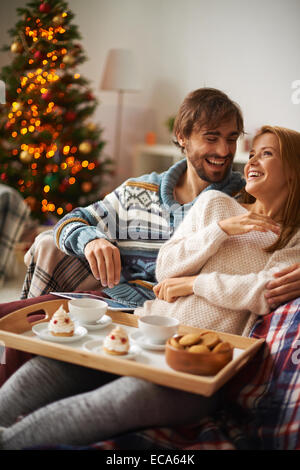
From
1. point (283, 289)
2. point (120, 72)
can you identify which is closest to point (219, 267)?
point (283, 289)

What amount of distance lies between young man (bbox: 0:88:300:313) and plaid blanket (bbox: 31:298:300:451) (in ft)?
1.62

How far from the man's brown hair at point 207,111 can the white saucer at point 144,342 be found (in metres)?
0.80

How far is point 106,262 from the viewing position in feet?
5.22

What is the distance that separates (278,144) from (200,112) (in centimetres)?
34

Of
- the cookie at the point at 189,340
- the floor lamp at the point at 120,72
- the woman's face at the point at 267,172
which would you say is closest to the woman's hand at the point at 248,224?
the woman's face at the point at 267,172

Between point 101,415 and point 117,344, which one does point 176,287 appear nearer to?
point 117,344

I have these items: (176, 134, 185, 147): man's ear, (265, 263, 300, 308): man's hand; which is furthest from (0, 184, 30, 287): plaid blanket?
(265, 263, 300, 308): man's hand

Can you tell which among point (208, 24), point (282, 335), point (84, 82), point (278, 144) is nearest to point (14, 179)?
point (84, 82)

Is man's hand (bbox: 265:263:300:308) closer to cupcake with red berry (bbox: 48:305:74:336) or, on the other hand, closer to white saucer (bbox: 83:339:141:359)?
white saucer (bbox: 83:339:141:359)

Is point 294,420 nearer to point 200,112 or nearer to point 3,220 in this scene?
point 200,112

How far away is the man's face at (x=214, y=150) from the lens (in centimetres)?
176

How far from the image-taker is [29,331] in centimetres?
132

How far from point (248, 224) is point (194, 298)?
0.81 ft

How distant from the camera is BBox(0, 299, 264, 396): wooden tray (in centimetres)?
103
